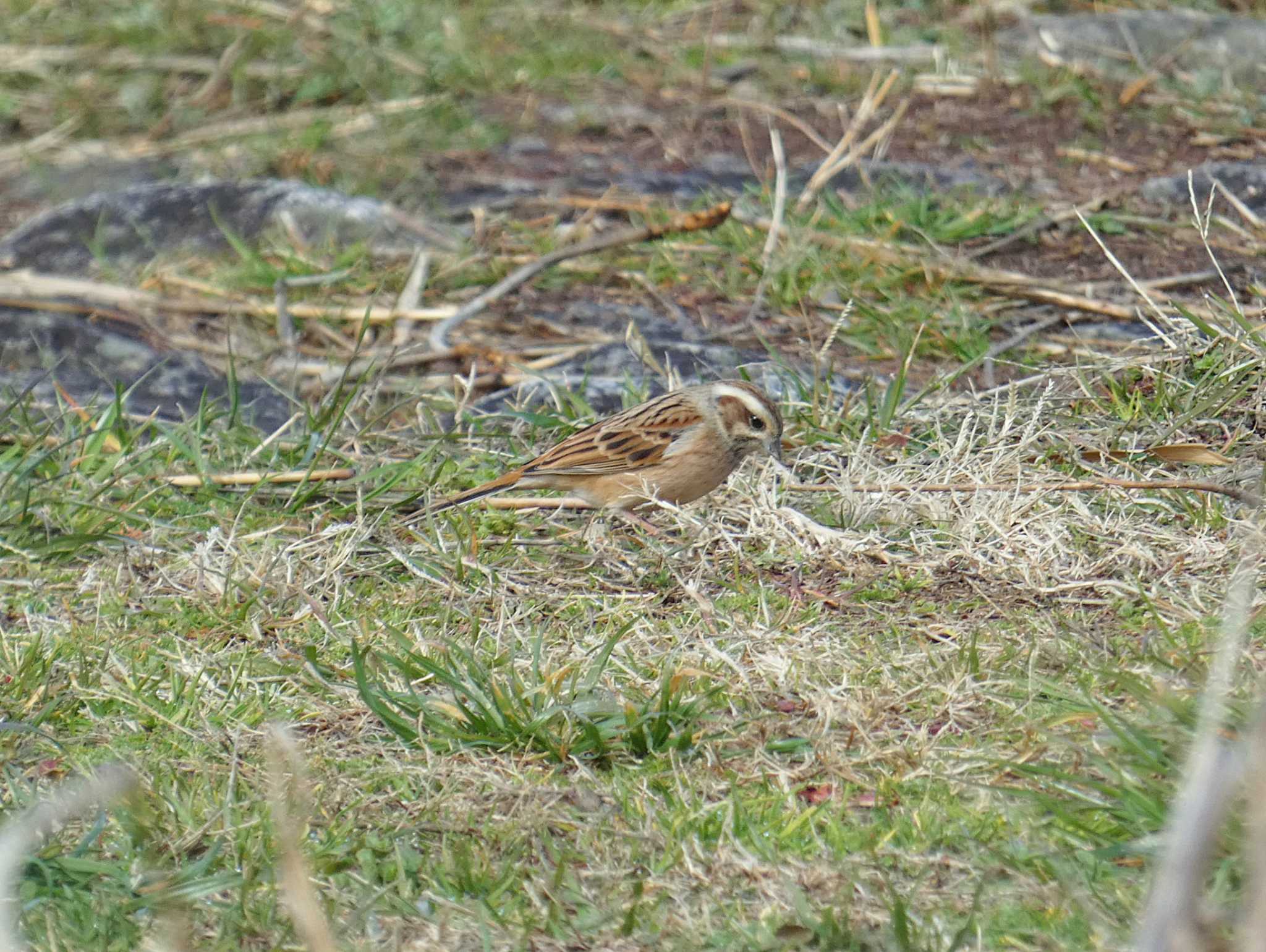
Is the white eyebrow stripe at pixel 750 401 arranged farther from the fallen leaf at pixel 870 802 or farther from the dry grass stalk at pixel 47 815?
the dry grass stalk at pixel 47 815

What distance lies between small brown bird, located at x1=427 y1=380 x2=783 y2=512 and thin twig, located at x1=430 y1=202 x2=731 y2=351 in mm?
1612

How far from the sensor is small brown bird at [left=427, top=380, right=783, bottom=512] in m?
5.36

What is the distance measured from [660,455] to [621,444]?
178mm

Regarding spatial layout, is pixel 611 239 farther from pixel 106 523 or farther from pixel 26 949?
pixel 26 949

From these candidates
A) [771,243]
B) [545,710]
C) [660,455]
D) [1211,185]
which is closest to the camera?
[545,710]

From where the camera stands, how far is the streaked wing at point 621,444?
539cm

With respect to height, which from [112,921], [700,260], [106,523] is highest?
[112,921]

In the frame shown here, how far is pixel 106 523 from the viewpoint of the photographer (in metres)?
5.35

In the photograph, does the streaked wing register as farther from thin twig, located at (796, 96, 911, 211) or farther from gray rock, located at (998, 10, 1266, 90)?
gray rock, located at (998, 10, 1266, 90)

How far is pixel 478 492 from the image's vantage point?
5.39 metres

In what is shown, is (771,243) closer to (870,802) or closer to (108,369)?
(108,369)

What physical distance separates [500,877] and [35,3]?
33.6 ft

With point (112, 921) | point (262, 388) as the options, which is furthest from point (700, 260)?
point (112, 921)

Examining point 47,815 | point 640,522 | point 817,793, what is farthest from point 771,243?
point 47,815
